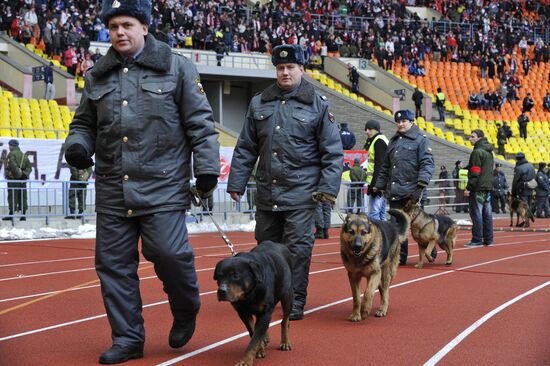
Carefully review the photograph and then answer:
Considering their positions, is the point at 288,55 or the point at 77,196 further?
the point at 77,196

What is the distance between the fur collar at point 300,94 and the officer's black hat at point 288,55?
21 cm

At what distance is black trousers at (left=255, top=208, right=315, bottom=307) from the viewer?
669 cm

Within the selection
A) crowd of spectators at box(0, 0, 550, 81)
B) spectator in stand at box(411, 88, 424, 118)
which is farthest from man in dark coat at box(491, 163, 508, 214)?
crowd of spectators at box(0, 0, 550, 81)

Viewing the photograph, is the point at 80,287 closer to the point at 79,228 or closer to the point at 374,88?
the point at 79,228

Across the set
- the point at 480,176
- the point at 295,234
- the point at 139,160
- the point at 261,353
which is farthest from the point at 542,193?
the point at 139,160

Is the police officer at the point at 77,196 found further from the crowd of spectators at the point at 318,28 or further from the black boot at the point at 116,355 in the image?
the black boot at the point at 116,355

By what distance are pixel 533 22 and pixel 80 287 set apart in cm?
4516

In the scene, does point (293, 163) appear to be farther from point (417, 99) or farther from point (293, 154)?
point (417, 99)

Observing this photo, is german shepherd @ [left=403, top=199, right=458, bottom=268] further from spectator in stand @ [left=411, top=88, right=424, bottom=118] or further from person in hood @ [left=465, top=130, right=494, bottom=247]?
spectator in stand @ [left=411, top=88, right=424, bottom=118]

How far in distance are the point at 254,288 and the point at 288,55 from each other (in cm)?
245

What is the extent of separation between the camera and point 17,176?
17.2 metres

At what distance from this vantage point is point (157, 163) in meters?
5.27

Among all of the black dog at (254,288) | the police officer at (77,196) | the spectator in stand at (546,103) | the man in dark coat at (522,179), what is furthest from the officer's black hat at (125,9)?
the spectator in stand at (546,103)

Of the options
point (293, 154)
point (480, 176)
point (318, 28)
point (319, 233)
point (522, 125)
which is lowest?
point (319, 233)
